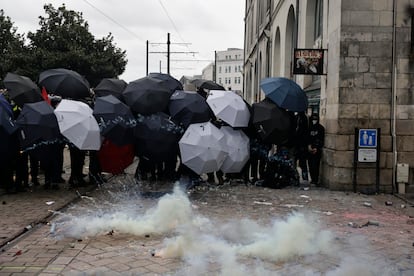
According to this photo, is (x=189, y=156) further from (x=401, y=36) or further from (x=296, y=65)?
(x=401, y=36)

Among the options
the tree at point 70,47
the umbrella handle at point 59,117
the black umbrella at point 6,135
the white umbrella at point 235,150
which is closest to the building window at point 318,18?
the white umbrella at point 235,150

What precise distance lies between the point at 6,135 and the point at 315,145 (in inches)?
262

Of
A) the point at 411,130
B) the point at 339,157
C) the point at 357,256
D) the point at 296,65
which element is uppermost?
the point at 296,65

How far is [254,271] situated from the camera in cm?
494

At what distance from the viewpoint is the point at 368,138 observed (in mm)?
10406

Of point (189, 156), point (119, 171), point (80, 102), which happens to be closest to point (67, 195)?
point (119, 171)

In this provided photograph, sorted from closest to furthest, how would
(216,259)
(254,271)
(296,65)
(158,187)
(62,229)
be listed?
(254,271), (216,259), (62,229), (158,187), (296,65)

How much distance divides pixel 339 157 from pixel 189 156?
352 cm

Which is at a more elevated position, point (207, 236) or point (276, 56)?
point (276, 56)

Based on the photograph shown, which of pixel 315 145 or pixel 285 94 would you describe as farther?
pixel 315 145

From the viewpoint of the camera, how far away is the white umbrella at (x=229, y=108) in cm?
978

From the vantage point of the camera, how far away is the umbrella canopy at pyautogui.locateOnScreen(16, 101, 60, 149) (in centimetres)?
876

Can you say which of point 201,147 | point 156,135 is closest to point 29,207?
point 156,135

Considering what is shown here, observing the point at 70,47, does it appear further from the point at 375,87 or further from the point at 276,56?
the point at 375,87
